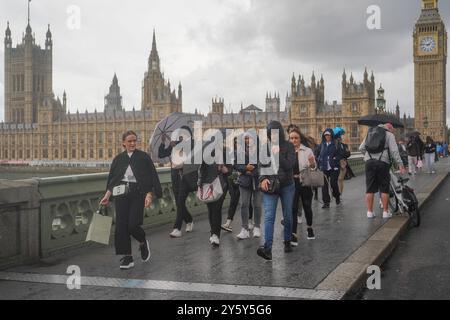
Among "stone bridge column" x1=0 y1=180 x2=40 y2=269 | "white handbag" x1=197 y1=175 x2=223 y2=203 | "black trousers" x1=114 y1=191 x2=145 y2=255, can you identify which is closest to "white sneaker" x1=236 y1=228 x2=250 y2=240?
"white handbag" x1=197 y1=175 x2=223 y2=203

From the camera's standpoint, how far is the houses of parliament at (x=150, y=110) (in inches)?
3135

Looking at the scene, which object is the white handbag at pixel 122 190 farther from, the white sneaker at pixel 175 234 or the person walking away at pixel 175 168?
the person walking away at pixel 175 168

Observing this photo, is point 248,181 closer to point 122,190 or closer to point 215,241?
point 215,241

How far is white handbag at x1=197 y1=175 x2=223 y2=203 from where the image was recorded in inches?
280

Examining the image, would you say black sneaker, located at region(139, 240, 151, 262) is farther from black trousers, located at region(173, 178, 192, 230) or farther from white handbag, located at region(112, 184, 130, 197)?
black trousers, located at region(173, 178, 192, 230)

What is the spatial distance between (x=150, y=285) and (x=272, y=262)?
59.5 inches

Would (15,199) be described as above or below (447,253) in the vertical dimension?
above

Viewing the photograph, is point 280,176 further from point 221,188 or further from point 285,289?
point 285,289

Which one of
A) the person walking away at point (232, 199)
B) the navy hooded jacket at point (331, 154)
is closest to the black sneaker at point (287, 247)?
the person walking away at point (232, 199)

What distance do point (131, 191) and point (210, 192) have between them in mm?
1387

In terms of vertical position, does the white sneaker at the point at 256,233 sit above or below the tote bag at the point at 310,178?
below

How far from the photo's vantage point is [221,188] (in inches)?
283
